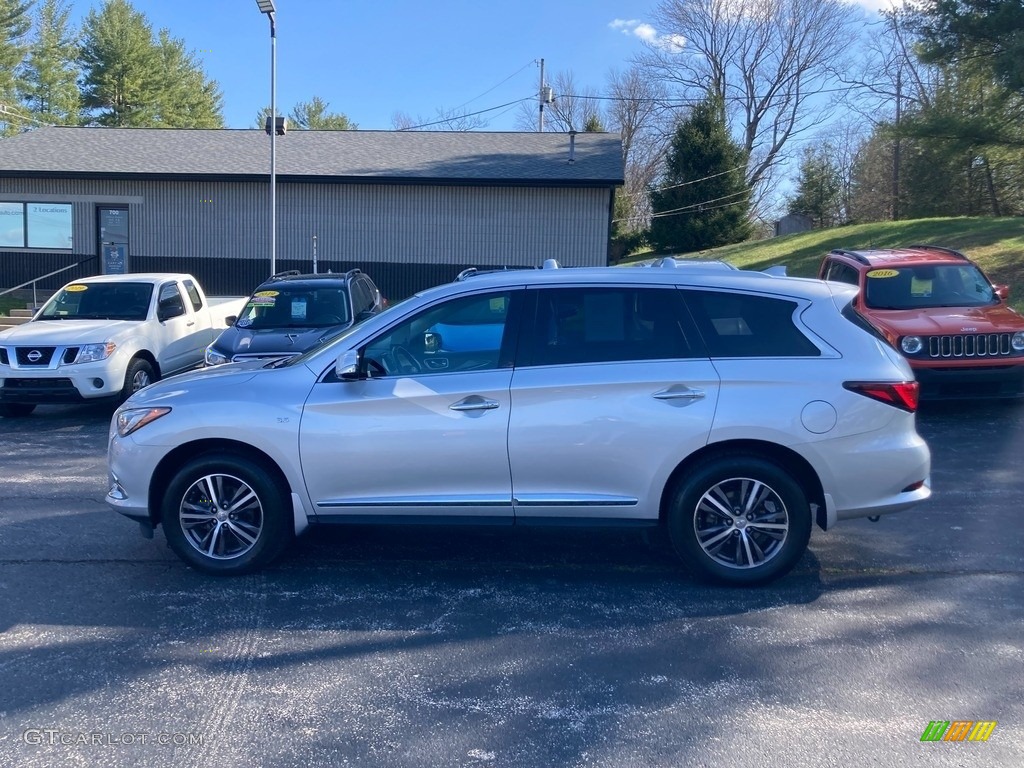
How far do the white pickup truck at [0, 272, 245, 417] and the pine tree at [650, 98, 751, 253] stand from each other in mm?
24663

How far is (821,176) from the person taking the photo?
46094 millimetres

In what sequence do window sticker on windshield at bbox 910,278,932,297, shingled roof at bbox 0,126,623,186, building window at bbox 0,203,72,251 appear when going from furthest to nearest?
1. building window at bbox 0,203,72,251
2. shingled roof at bbox 0,126,623,186
3. window sticker on windshield at bbox 910,278,932,297

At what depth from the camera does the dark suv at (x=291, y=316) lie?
37.7 ft

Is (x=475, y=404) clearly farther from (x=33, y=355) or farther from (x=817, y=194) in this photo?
(x=817, y=194)

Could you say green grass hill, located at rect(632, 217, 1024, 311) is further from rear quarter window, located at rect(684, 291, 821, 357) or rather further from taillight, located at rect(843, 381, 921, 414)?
rear quarter window, located at rect(684, 291, 821, 357)

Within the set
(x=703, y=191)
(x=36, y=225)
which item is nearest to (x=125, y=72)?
(x=36, y=225)

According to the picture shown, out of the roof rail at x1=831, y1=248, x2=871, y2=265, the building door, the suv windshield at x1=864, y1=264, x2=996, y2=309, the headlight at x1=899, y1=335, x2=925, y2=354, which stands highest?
the building door

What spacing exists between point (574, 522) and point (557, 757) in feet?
6.16

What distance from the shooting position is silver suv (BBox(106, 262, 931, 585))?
17.9ft

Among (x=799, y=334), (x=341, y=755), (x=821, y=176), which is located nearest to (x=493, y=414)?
(x=799, y=334)

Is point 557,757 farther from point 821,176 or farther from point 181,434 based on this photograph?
point 821,176

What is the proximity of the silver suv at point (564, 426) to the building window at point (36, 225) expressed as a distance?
72.8 feet

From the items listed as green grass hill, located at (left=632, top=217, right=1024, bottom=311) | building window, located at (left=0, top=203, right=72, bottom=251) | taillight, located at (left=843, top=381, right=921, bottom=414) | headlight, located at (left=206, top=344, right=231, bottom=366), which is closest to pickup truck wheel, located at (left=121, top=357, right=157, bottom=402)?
headlight, located at (left=206, top=344, right=231, bottom=366)

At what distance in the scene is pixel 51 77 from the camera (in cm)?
4631
